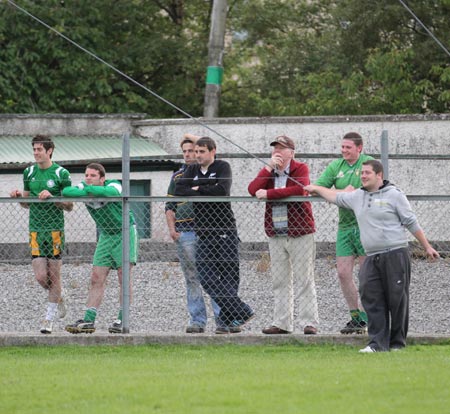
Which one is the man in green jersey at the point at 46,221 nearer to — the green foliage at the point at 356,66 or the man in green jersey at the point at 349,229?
the man in green jersey at the point at 349,229

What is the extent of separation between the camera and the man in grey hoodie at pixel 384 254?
10812 mm

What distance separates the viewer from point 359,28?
3089 cm

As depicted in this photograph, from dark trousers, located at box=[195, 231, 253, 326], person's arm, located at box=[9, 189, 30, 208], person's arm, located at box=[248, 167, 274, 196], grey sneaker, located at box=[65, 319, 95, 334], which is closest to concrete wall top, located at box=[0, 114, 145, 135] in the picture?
person's arm, located at box=[9, 189, 30, 208]

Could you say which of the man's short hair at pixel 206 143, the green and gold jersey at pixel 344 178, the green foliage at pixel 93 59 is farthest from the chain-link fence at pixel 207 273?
the green foliage at pixel 93 59

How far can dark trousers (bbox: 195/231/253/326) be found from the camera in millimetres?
11820

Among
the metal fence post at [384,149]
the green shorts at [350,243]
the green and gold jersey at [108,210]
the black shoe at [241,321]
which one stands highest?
the metal fence post at [384,149]

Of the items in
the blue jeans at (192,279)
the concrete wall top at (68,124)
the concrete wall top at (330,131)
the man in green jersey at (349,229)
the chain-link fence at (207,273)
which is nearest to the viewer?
the man in green jersey at (349,229)

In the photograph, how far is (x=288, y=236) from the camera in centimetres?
1166

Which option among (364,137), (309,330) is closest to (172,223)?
(309,330)

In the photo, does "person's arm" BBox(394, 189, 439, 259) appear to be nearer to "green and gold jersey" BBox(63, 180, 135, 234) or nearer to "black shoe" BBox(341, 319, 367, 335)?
"black shoe" BBox(341, 319, 367, 335)

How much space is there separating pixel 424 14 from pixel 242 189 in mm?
9292

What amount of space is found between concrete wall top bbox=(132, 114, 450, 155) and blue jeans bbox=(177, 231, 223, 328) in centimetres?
998

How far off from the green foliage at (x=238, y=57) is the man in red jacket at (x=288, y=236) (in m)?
16.1

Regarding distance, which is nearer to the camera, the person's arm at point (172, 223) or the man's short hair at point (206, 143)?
the man's short hair at point (206, 143)
